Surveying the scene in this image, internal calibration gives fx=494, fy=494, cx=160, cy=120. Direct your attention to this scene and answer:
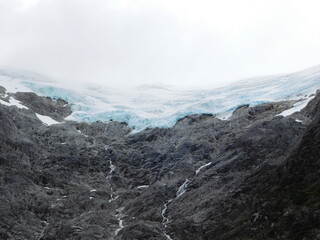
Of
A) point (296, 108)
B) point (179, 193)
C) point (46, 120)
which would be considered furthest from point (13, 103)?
point (296, 108)

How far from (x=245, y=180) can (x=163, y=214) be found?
59.4 ft

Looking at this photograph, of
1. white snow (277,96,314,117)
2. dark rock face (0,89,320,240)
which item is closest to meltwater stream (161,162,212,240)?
dark rock face (0,89,320,240)

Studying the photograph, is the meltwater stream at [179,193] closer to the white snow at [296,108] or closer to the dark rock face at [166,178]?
the dark rock face at [166,178]

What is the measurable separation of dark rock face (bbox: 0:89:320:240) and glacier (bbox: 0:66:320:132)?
9.53m

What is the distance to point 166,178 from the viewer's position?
115375 millimetres

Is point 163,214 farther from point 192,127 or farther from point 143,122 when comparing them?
point 143,122

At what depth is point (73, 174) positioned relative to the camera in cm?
12188

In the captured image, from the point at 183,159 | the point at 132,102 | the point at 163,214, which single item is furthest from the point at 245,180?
the point at 132,102

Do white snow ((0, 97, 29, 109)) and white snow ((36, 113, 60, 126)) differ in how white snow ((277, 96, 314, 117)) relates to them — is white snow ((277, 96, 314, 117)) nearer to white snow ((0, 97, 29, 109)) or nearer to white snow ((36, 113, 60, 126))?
white snow ((36, 113, 60, 126))

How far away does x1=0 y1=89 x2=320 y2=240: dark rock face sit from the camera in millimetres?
83938

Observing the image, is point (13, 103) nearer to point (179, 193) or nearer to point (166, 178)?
point (166, 178)

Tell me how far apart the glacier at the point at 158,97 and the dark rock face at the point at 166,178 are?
9529 mm

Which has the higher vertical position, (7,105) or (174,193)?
(7,105)

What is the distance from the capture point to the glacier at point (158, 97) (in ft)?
504
